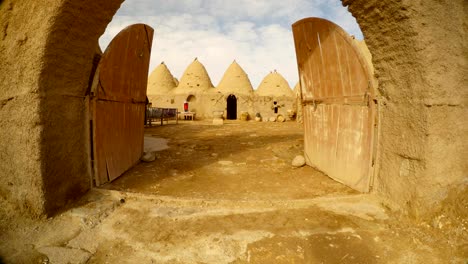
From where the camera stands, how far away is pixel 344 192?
3217 mm

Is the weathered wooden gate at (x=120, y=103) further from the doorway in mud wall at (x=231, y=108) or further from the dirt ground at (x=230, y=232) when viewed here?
the doorway in mud wall at (x=231, y=108)

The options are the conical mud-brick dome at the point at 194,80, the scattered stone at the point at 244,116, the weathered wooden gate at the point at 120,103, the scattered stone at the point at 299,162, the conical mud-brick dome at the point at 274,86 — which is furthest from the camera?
the conical mud-brick dome at the point at 274,86

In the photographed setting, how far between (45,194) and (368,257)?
290cm

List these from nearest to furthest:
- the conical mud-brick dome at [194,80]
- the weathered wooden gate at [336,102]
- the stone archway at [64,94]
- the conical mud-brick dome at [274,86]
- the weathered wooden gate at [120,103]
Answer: the stone archway at [64,94] → the weathered wooden gate at [336,102] → the weathered wooden gate at [120,103] → the conical mud-brick dome at [194,80] → the conical mud-brick dome at [274,86]

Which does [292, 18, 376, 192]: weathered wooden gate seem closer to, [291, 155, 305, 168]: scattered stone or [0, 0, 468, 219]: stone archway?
[291, 155, 305, 168]: scattered stone

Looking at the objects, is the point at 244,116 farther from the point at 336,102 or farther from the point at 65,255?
the point at 65,255

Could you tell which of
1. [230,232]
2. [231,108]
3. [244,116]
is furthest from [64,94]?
[231,108]

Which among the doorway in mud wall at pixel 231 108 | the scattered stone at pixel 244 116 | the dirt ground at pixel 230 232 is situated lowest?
the dirt ground at pixel 230 232

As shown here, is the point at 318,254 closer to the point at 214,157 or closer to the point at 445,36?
the point at 445,36

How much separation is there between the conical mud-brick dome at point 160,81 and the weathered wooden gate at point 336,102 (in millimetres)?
21057

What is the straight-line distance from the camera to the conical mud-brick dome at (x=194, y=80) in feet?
75.3

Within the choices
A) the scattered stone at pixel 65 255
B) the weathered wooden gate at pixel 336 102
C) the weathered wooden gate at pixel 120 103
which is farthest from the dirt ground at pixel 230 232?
the weathered wooden gate at pixel 120 103

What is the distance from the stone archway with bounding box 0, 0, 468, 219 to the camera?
2.26 meters

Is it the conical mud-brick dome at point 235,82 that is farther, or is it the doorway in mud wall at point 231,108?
the doorway in mud wall at point 231,108
